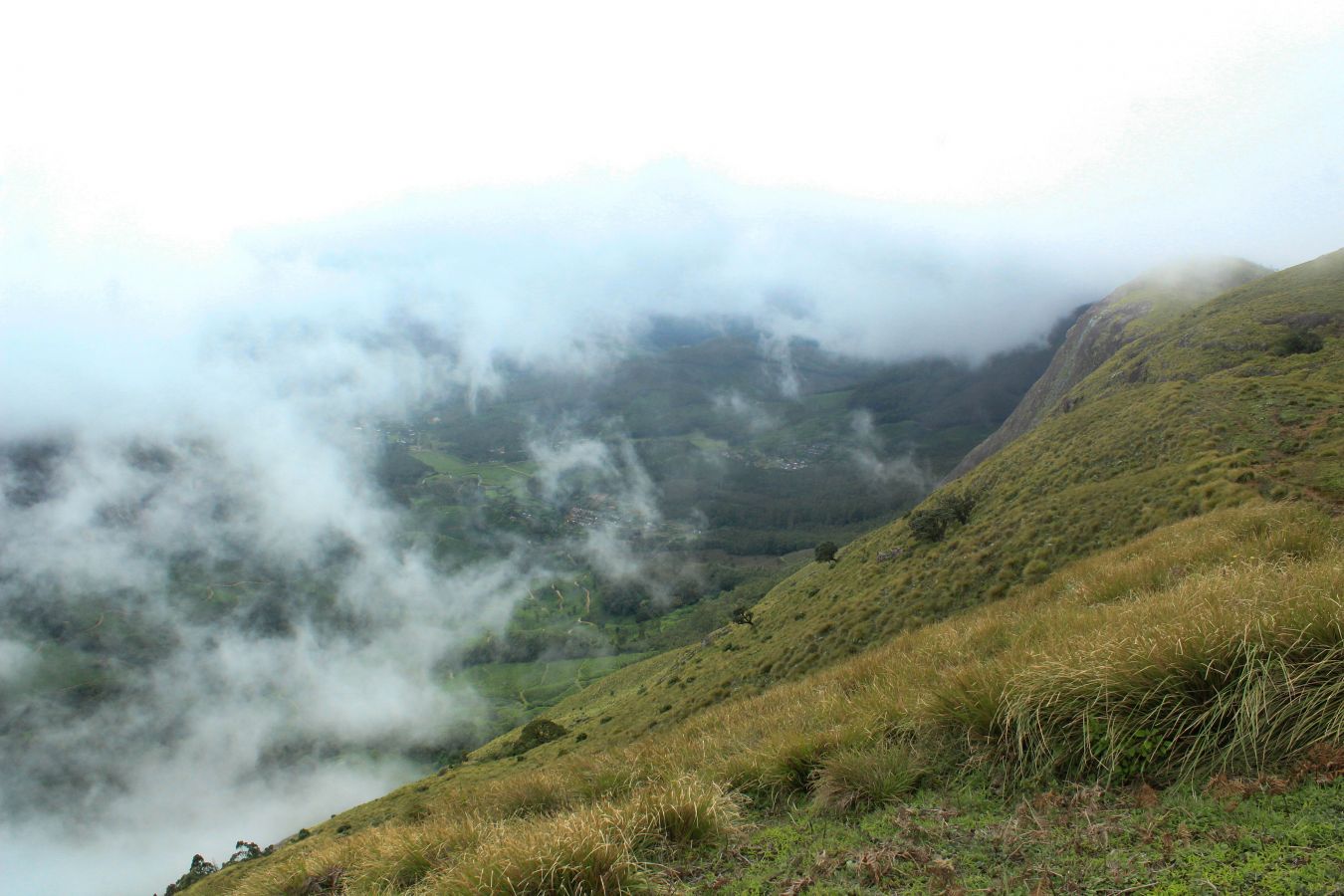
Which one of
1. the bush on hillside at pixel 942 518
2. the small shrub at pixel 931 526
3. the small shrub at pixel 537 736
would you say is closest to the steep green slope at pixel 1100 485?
the bush on hillside at pixel 942 518

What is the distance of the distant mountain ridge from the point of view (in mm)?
91450

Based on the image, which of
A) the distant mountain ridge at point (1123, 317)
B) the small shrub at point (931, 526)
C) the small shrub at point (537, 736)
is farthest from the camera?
the distant mountain ridge at point (1123, 317)

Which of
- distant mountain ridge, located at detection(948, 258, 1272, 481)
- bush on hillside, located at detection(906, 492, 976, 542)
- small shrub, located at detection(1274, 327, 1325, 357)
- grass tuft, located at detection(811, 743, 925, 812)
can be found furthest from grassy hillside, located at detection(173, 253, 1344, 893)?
distant mountain ridge, located at detection(948, 258, 1272, 481)

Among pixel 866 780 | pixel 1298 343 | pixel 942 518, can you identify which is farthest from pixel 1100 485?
pixel 866 780

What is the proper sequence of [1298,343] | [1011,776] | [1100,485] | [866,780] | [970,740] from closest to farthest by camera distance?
[1011,776] → [866,780] → [970,740] → [1100,485] → [1298,343]

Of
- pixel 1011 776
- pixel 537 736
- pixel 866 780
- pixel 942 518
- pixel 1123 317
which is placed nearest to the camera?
pixel 1011 776

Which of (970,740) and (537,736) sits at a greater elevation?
(970,740)

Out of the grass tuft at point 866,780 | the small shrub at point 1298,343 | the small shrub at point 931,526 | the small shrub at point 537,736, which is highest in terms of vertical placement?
the grass tuft at point 866,780

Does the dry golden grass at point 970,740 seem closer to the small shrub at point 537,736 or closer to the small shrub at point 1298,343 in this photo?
the small shrub at point 1298,343

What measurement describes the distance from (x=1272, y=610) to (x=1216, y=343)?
5477 centimetres

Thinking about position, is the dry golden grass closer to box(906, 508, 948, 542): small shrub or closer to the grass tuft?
the grass tuft

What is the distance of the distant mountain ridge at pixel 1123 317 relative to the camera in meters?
91.5

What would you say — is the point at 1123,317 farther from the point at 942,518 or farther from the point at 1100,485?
the point at 1100,485

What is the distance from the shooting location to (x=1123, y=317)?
100938mm
